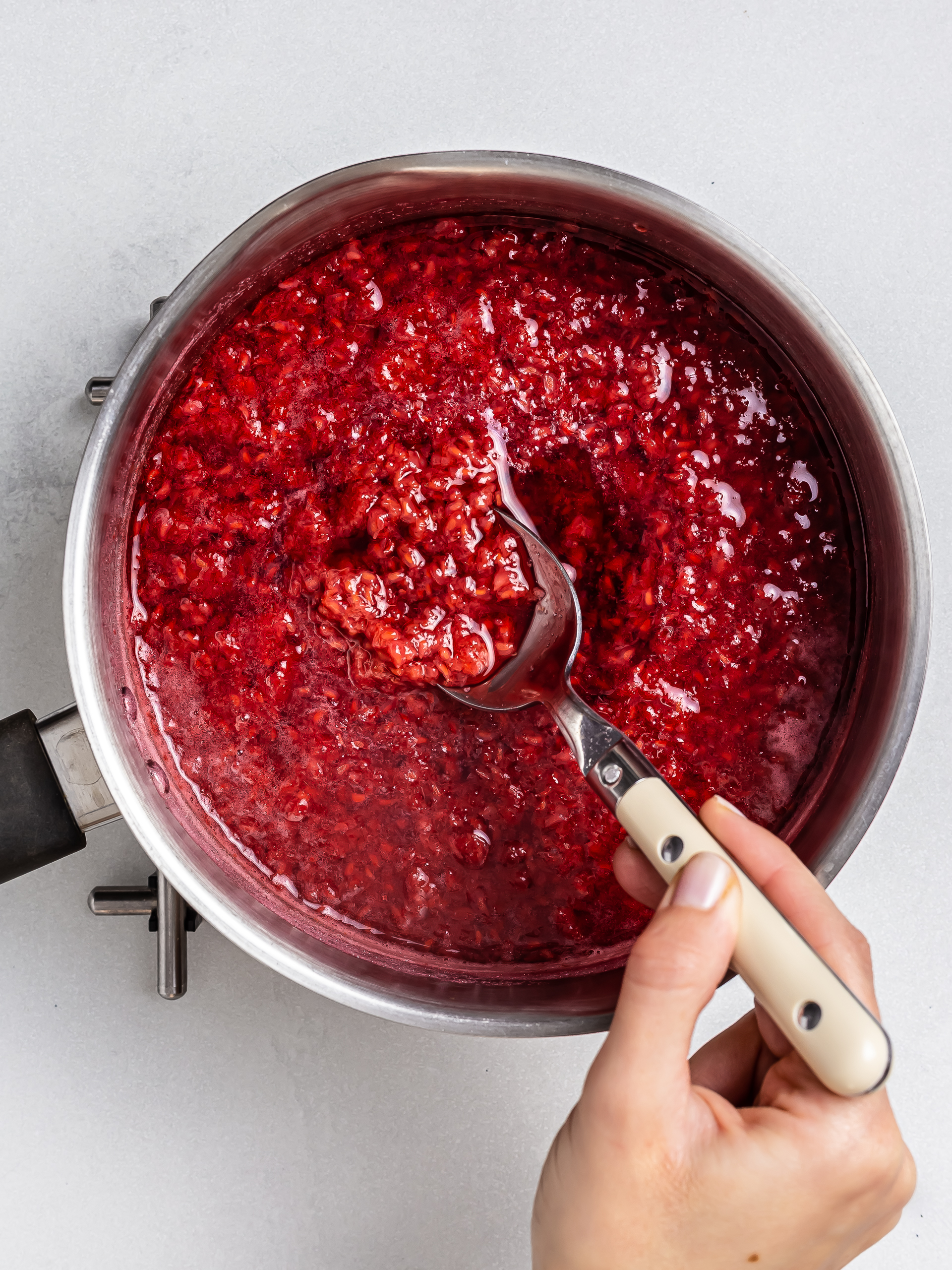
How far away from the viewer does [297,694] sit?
4.30 ft

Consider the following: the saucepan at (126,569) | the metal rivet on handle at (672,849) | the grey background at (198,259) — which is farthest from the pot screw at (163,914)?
the metal rivet on handle at (672,849)

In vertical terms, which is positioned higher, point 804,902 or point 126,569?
point 126,569

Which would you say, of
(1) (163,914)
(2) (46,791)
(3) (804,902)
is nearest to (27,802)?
(2) (46,791)

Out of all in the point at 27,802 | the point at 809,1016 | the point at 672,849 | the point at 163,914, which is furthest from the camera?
the point at 163,914

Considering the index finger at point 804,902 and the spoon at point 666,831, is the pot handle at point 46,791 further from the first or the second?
the index finger at point 804,902

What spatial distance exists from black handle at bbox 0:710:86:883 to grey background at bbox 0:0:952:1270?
33 cm

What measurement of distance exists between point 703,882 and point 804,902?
0.17 metres

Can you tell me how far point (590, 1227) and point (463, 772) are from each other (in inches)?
21.6

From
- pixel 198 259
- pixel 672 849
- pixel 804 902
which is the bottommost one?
pixel 804 902

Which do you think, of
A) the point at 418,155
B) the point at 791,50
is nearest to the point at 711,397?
the point at 418,155

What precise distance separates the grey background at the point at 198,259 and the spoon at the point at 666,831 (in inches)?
26.7

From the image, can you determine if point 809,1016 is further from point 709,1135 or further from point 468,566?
point 468,566

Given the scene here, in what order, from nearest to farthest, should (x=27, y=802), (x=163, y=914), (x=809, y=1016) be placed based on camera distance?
(x=809, y=1016) < (x=27, y=802) < (x=163, y=914)

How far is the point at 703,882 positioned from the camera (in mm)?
958
